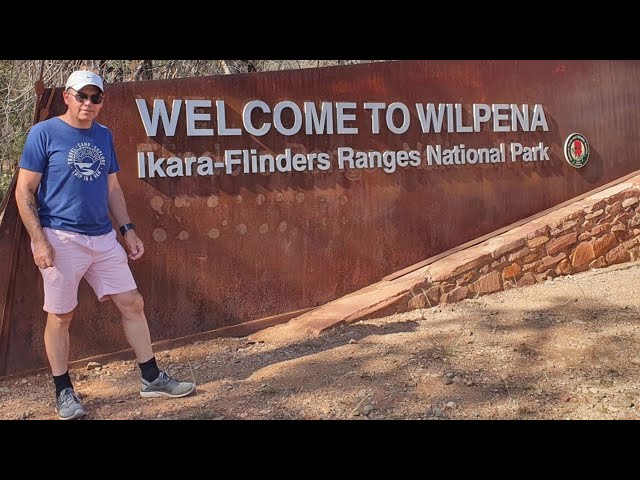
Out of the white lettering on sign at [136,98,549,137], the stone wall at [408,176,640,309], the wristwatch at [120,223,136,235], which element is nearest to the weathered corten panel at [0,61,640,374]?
the white lettering on sign at [136,98,549,137]

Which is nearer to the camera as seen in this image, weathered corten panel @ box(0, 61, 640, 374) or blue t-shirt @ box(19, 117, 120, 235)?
blue t-shirt @ box(19, 117, 120, 235)

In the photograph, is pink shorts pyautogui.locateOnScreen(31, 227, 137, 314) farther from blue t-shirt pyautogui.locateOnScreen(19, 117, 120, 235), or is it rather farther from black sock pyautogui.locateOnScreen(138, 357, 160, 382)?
black sock pyautogui.locateOnScreen(138, 357, 160, 382)

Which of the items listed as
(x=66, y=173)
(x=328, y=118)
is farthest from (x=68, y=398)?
(x=328, y=118)

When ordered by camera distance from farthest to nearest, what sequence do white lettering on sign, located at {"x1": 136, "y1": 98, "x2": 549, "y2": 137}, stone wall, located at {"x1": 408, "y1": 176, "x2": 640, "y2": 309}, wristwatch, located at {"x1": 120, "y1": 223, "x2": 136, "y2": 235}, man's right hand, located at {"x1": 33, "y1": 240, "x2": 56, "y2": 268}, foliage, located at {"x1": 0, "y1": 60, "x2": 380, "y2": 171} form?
foliage, located at {"x1": 0, "y1": 60, "x2": 380, "y2": 171} → stone wall, located at {"x1": 408, "y1": 176, "x2": 640, "y2": 309} → white lettering on sign, located at {"x1": 136, "y1": 98, "x2": 549, "y2": 137} → wristwatch, located at {"x1": 120, "y1": 223, "x2": 136, "y2": 235} → man's right hand, located at {"x1": 33, "y1": 240, "x2": 56, "y2": 268}

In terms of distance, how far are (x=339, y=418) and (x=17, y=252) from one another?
249 centimetres

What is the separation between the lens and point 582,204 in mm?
6672

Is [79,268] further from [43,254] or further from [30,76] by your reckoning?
[30,76]

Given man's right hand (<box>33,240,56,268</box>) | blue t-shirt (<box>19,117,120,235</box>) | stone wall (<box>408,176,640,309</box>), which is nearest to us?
man's right hand (<box>33,240,56,268</box>)

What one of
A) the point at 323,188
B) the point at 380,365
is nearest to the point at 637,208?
the point at 323,188

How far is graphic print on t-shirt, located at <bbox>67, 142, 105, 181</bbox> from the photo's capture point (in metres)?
3.57

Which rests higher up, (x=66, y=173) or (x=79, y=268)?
(x=66, y=173)

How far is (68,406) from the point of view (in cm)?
355

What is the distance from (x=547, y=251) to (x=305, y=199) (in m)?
2.62

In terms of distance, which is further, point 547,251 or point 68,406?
point 547,251
